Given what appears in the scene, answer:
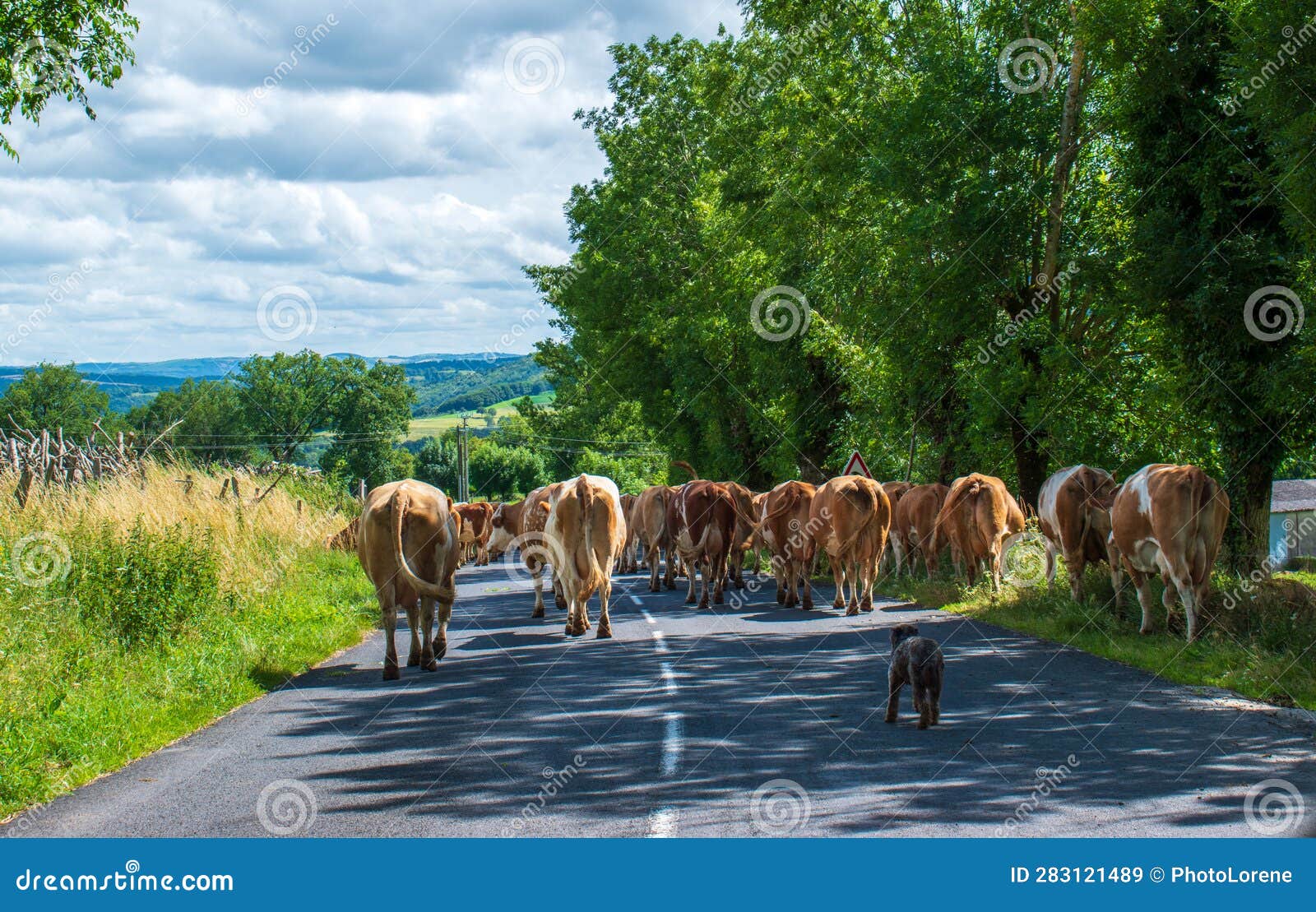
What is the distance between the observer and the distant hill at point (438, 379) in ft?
429

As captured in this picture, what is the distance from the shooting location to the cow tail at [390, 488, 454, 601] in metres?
11.3

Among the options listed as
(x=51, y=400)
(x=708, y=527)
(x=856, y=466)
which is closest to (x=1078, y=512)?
(x=708, y=527)

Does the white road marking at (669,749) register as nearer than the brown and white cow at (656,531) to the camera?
Yes

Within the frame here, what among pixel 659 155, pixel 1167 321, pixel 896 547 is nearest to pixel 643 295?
pixel 659 155

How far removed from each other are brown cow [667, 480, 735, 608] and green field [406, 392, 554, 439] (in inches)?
4534

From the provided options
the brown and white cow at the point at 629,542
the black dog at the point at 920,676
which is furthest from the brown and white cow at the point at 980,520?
the brown and white cow at the point at 629,542

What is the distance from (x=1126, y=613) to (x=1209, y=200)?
5.55 m

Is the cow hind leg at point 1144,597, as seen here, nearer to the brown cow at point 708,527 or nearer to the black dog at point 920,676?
the black dog at point 920,676

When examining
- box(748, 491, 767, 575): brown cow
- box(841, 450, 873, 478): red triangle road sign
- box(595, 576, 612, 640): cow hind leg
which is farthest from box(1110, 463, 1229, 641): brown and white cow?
box(841, 450, 873, 478): red triangle road sign

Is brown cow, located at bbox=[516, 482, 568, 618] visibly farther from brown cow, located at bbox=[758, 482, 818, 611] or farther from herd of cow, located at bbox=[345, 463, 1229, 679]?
brown cow, located at bbox=[758, 482, 818, 611]

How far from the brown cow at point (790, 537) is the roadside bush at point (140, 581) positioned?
28.5 ft

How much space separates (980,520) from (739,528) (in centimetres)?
523

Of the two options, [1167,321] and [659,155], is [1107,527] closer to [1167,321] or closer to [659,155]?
[1167,321]

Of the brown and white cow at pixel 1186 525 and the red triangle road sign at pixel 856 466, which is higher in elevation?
the red triangle road sign at pixel 856 466
